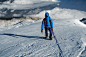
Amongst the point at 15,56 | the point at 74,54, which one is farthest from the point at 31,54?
the point at 74,54

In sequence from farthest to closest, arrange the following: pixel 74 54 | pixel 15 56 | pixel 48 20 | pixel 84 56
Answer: pixel 48 20, pixel 15 56, pixel 74 54, pixel 84 56

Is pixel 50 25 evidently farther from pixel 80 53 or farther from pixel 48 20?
pixel 80 53

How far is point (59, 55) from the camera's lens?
402 centimetres

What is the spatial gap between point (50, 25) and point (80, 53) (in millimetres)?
2648

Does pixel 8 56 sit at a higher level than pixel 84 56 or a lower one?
lower

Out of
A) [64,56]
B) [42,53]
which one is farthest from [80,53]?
[42,53]

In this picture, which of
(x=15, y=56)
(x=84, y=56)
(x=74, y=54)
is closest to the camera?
(x=84, y=56)

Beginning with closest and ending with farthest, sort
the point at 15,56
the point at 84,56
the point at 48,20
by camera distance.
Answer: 1. the point at 84,56
2. the point at 15,56
3. the point at 48,20

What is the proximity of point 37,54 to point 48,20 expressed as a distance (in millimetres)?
2449

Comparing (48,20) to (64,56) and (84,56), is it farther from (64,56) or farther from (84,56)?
(84,56)

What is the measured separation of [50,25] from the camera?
5.91 metres

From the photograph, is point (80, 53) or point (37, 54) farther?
point (37, 54)

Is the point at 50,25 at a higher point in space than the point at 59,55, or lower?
higher

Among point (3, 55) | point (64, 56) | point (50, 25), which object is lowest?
point (3, 55)
